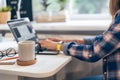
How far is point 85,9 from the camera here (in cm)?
236

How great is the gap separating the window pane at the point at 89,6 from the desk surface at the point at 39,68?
1.13m

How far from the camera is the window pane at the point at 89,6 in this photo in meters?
2.30

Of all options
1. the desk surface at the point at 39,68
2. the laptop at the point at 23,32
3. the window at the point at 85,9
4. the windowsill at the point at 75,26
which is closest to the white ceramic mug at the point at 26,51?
the desk surface at the point at 39,68

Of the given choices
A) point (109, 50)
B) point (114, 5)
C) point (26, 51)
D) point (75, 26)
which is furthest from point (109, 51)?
point (75, 26)

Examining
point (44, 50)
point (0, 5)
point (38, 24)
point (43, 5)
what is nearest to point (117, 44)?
point (44, 50)

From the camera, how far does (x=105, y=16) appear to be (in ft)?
7.46

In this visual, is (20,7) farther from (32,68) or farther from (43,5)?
(32,68)

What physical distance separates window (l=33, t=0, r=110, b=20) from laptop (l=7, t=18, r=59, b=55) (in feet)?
2.09

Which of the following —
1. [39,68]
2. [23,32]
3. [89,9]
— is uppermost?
[89,9]

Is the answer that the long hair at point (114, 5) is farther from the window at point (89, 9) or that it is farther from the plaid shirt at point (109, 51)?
the window at point (89, 9)

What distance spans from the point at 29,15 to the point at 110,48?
1385 mm

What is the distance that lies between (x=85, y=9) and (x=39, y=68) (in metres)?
1.35

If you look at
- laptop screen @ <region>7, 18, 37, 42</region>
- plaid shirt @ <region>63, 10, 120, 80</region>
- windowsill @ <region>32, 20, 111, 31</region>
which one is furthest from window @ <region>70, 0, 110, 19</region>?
plaid shirt @ <region>63, 10, 120, 80</region>

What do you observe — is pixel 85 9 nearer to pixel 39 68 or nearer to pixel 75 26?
pixel 75 26
